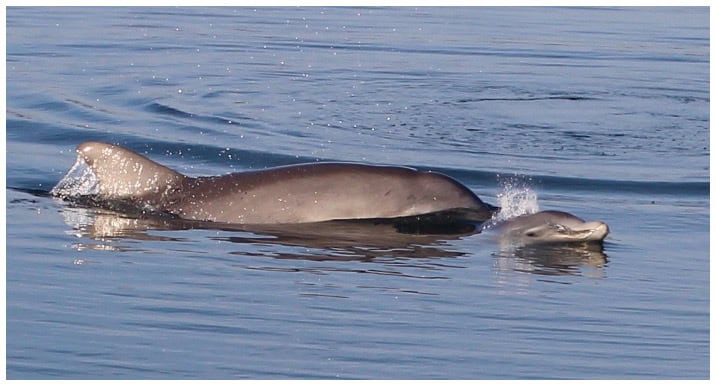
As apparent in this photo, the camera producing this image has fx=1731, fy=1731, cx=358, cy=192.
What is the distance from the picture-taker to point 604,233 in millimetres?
13008

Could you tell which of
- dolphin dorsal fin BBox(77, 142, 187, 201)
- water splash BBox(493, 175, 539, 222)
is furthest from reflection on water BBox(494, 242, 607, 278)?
dolphin dorsal fin BBox(77, 142, 187, 201)

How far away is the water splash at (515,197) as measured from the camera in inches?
557

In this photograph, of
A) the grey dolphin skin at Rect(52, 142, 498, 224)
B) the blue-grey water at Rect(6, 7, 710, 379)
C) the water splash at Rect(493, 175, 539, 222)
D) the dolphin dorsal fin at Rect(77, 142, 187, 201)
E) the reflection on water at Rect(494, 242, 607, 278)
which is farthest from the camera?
the water splash at Rect(493, 175, 539, 222)

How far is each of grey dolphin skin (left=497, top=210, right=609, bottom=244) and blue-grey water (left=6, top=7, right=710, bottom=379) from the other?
0.73ft

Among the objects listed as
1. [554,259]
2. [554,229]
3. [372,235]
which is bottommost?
[554,259]

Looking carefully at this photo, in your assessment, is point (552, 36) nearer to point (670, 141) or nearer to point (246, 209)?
point (670, 141)

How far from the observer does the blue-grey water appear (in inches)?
384

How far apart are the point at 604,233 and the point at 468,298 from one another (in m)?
2.27

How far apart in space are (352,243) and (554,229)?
1547mm

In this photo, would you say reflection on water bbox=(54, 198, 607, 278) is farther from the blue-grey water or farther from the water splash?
the water splash

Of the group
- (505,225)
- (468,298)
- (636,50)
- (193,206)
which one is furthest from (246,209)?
(636,50)

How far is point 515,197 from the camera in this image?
588 inches

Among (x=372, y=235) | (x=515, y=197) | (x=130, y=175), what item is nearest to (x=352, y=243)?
A: (x=372, y=235)

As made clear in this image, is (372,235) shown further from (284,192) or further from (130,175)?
(130,175)
